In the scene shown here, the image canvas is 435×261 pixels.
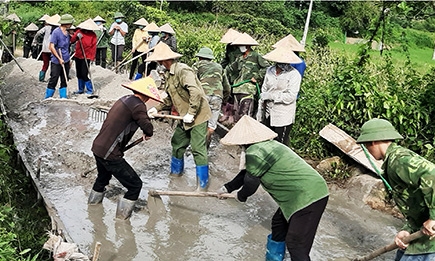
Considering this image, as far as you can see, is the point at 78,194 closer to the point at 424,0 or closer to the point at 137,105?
the point at 137,105

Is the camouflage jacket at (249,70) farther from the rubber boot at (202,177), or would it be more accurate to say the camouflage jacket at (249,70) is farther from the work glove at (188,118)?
the work glove at (188,118)

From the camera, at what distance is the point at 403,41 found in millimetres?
7883

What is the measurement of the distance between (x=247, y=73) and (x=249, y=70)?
0.06 metres

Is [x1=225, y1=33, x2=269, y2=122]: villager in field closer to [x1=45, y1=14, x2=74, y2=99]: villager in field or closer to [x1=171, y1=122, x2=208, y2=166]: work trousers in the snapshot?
[x1=171, y1=122, x2=208, y2=166]: work trousers

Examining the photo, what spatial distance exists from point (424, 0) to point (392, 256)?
355cm

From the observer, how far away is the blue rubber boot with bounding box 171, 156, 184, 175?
6.94 metres

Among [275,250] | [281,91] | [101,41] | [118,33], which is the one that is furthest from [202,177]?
[101,41]

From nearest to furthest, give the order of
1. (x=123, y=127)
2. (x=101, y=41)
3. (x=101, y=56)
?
(x=123, y=127), (x=101, y=41), (x=101, y=56)

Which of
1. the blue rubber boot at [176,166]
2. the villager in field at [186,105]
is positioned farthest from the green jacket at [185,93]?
the blue rubber boot at [176,166]

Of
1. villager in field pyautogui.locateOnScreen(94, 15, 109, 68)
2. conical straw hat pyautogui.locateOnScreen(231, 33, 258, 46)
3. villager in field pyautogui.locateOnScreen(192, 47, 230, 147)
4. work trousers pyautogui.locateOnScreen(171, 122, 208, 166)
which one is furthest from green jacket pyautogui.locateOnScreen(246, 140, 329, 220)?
villager in field pyautogui.locateOnScreen(94, 15, 109, 68)

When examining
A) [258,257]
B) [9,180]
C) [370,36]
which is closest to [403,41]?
[370,36]

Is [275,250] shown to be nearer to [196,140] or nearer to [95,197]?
[196,140]

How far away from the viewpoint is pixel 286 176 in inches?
166

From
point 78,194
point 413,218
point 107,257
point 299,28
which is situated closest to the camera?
point 413,218
